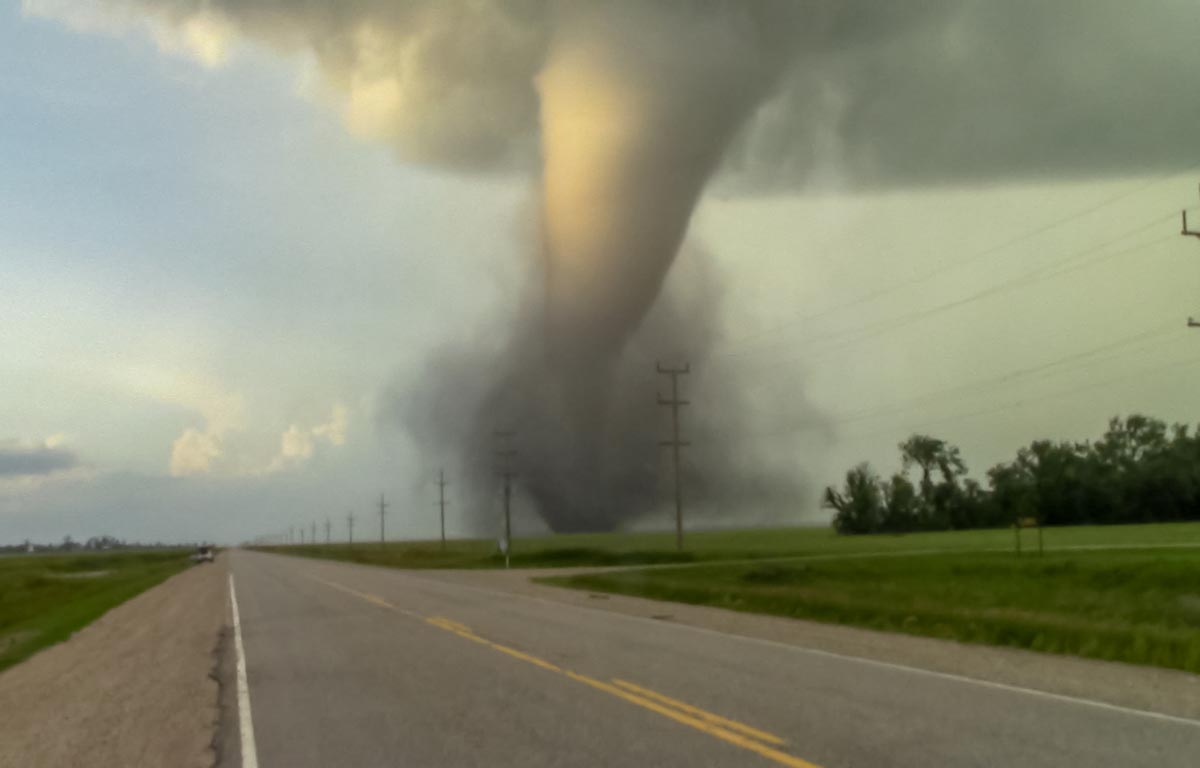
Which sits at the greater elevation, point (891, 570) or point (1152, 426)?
point (1152, 426)

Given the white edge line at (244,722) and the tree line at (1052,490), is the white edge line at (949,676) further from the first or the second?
the tree line at (1052,490)

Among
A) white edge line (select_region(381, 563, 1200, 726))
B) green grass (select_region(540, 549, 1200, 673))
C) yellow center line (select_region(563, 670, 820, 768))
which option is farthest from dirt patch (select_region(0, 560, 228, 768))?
green grass (select_region(540, 549, 1200, 673))

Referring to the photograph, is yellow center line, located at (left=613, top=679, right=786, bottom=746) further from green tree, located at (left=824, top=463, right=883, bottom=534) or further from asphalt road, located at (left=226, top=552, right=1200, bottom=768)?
green tree, located at (left=824, top=463, right=883, bottom=534)

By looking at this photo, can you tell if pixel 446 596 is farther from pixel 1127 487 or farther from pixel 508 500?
pixel 1127 487

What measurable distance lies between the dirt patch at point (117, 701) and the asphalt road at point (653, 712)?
84cm

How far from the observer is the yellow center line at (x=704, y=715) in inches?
350

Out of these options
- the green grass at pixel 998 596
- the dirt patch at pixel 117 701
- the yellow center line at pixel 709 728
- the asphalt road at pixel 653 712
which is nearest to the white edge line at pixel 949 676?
the asphalt road at pixel 653 712

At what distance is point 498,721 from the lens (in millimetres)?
10219

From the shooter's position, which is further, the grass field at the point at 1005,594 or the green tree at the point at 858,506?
the green tree at the point at 858,506

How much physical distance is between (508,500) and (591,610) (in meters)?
67.7

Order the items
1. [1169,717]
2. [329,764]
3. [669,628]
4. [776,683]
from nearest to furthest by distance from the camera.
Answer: [329,764]
[1169,717]
[776,683]
[669,628]

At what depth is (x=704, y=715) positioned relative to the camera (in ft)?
33.1

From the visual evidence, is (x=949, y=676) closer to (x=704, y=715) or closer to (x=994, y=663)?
(x=994, y=663)

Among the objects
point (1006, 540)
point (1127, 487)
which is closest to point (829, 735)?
point (1006, 540)
